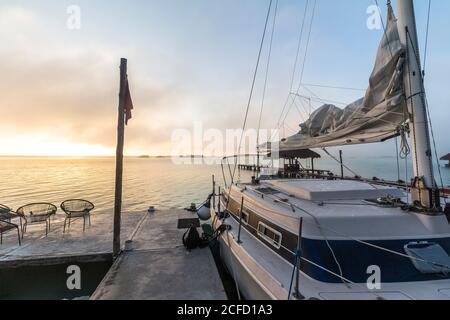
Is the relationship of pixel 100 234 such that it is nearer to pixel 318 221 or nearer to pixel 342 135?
pixel 318 221

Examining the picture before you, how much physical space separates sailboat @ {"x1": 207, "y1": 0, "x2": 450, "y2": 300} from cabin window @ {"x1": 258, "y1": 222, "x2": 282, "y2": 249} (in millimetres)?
19

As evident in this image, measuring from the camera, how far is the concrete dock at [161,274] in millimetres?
4375

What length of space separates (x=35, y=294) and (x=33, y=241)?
1.76m

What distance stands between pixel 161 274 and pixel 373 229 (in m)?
4.26

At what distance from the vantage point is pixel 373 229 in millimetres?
3615

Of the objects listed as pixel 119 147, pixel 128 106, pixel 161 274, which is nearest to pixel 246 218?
pixel 161 274

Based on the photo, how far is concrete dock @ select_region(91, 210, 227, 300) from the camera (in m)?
4.38

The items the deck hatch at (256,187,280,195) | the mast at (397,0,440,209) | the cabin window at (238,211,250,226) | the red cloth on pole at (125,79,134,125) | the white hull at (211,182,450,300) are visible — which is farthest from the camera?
the red cloth on pole at (125,79,134,125)

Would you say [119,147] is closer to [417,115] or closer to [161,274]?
[161,274]

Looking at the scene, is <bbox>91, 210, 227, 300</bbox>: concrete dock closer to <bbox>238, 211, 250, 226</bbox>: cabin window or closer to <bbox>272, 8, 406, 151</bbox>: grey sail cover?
<bbox>238, 211, 250, 226</bbox>: cabin window

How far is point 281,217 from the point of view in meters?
4.48

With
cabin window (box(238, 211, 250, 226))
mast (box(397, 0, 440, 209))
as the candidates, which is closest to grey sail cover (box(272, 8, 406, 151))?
mast (box(397, 0, 440, 209))

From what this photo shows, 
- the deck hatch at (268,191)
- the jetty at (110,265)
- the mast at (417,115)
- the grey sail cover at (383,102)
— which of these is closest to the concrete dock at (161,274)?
the jetty at (110,265)
